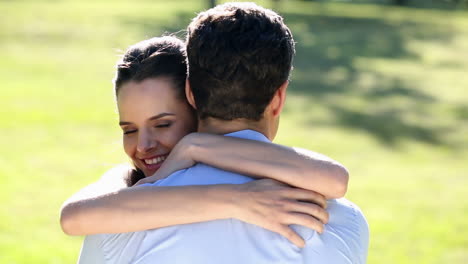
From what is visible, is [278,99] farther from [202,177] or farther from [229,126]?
[202,177]

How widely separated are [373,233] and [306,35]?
55.8ft

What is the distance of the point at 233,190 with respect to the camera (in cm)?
213

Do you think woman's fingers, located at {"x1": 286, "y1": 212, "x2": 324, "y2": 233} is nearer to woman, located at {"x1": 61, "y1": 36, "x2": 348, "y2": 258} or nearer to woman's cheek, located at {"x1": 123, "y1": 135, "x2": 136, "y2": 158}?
woman, located at {"x1": 61, "y1": 36, "x2": 348, "y2": 258}

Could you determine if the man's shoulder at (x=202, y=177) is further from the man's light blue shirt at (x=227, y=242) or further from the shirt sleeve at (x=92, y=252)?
the shirt sleeve at (x=92, y=252)

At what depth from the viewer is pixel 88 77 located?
1711cm

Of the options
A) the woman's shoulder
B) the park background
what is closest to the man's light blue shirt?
the woman's shoulder

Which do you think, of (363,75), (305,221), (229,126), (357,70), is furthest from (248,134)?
(357,70)

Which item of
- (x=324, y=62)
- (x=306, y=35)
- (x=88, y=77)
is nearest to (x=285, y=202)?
(x=88, y=77)

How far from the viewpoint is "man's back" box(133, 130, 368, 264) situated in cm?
201

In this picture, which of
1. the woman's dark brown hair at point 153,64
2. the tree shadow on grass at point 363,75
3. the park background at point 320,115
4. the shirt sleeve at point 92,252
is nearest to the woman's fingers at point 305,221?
the shirt sleeve at point 92,252

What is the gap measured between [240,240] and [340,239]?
301 millimetres

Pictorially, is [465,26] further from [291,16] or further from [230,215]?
[230,215]

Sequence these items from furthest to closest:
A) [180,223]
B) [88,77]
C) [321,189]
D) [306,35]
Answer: [306,35] < [88,77] < [321,189] < [180,223]

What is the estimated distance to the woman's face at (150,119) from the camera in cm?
280
